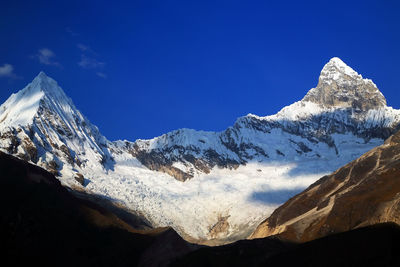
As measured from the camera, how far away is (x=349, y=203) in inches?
2854

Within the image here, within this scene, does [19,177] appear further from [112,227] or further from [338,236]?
[338,236]

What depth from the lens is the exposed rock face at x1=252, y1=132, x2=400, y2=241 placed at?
65.4 m

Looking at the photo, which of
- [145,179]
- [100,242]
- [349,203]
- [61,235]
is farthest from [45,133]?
[349,203]

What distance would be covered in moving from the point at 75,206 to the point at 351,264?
172ft

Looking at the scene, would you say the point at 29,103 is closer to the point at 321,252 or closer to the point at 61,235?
the point at 61,235

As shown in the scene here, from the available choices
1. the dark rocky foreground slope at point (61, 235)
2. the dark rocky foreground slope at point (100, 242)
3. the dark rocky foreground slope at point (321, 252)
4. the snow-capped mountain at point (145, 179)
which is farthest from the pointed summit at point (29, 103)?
the dark rocky foreground slope at point (321, 252)

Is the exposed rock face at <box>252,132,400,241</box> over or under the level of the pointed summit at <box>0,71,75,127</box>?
under

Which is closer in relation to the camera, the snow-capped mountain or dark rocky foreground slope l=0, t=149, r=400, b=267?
dark rocky foreground slope l=0, t=149, r=400, b=267

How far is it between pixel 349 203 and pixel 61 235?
4740 cm

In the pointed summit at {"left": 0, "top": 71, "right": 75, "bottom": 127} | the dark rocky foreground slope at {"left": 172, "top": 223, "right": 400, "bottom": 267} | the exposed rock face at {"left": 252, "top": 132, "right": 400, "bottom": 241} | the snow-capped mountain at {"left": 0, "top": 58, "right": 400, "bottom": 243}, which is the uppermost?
the pointed summit at {"left": 0, "top": 71, "right": 75, "bottom": 127}

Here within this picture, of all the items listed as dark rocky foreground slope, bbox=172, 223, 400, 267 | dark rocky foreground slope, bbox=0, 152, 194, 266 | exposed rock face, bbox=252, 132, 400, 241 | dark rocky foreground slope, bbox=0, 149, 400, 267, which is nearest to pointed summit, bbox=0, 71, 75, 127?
dark rocky foreground slope, bbox=0, 152, 194, 266

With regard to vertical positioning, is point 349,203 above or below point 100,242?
below

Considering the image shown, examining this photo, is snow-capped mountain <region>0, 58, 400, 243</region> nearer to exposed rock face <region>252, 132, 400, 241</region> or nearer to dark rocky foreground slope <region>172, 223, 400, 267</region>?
exposed rock face <region>252, 132, 400, 241</region>

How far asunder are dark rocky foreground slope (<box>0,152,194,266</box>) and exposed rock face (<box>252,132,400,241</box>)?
2272cm
